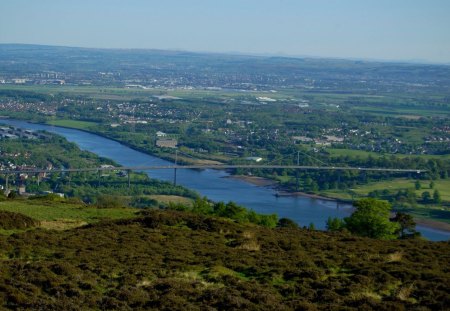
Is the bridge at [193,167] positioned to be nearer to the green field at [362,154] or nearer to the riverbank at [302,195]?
the riverbank at [302,195]

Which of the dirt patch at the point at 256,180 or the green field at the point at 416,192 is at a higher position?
the green field at the point at 416,192

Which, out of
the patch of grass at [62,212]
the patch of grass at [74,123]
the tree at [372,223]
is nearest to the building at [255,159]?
the patch of grass at [74,123]

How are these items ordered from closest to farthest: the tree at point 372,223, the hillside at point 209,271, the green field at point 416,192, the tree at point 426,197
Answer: the hillside at point 209,271 < the tree at point 372,223 < the green field at point 416,192 < the tree at point 426,197

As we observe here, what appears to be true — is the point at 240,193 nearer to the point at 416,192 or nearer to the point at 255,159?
the point at 416,192

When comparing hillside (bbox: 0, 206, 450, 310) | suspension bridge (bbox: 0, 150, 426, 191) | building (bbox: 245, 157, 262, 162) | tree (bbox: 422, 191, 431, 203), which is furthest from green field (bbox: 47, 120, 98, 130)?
hillside (bbox: 0, 206, 450, 310)

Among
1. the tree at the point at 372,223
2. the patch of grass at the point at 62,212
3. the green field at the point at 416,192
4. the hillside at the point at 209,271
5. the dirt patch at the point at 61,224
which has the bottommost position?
the green field at the point at 416,192
